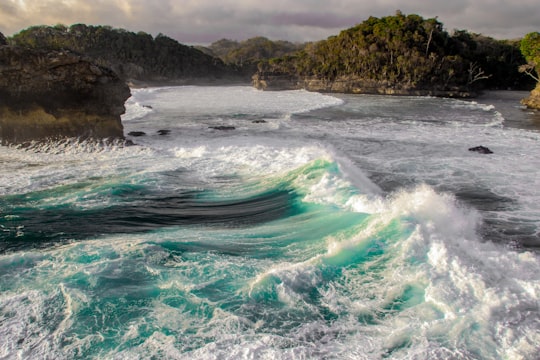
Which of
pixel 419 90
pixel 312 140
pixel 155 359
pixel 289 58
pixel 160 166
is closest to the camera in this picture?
pixel 155 359

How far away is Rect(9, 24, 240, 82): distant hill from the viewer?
361 ft

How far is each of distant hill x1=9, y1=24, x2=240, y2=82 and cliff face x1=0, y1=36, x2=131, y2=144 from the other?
94773mm

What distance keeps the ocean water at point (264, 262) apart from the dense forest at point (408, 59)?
5936 centimetres

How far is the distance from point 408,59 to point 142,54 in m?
79.1

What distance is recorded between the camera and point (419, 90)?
64.1 meters

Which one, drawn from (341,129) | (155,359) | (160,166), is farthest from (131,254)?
(341,129)

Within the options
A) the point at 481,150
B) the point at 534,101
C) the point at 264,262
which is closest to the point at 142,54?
the point at 534,101

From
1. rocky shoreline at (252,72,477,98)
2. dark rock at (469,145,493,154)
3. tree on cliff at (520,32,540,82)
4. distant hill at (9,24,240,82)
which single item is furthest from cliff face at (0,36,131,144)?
distant hill at (9,24,240,82)

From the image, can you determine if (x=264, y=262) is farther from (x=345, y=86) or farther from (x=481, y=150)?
(x=345, y=86)

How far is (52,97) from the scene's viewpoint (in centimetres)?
1572

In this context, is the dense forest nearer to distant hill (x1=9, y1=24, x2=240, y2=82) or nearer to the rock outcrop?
the rock outcrop

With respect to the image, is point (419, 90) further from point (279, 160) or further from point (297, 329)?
point (297, 329)

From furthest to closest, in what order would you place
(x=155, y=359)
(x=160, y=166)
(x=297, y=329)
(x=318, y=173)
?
(x=160, y=166) → (x=318, y=173) → (x=297, y=329) → (x=155, y=359)

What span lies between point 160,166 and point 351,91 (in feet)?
205
